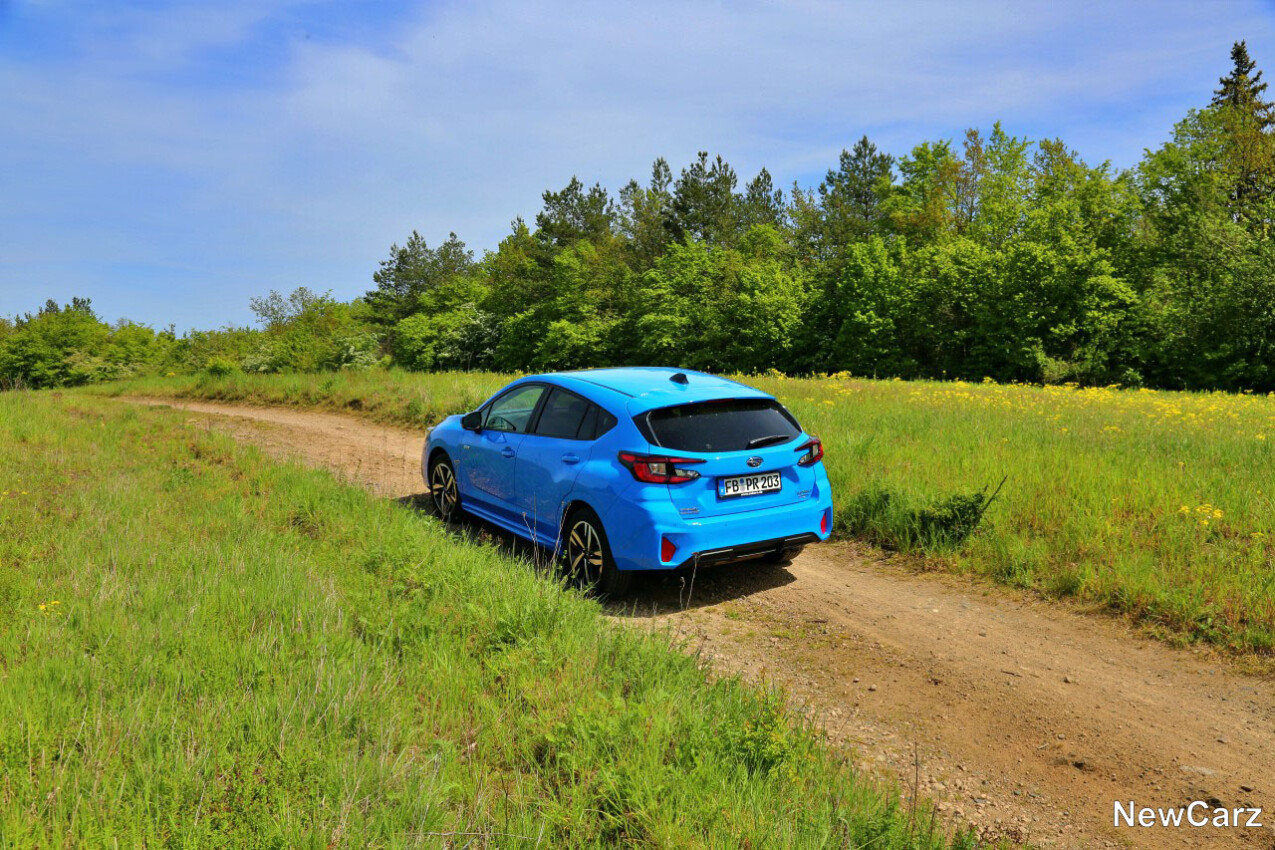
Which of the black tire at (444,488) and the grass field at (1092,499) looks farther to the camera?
the black tire at (444,488)

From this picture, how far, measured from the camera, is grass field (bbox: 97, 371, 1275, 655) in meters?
5.23

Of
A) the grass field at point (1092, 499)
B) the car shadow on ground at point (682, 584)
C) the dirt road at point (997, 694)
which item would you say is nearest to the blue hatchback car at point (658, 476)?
the car shadow on ground at point (682, 584)

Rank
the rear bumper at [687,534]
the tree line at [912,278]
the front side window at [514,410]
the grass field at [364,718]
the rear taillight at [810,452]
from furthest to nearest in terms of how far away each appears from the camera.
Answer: the tree line at [912,278] → the front side window at [514,410] → the rear taillight at [810,452] → the rear bumper at [687,534] → the grass field at [364,718]

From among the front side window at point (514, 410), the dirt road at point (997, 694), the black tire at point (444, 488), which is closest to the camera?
the dirt road at point (997, 694)

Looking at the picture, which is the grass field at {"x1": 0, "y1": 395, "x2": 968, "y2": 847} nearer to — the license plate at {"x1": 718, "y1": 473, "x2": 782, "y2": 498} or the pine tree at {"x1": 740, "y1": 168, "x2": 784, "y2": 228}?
the license plate at {"x1": 718, "y1": 473, "x2": 782, "y2": 498}

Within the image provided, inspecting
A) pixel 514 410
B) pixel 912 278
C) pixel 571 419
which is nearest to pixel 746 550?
pixel 571 419

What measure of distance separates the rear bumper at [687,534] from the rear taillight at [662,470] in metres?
0.13

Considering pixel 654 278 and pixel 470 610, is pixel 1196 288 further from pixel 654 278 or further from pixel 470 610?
pixel 470 610

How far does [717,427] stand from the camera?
5.77 m

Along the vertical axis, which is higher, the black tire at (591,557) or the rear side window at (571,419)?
the rear side window at (571,419)

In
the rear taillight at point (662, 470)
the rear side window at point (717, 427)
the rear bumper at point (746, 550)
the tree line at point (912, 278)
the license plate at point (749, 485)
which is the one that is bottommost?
the rear bumper at point (746, 550)

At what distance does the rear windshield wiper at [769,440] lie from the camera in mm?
5766

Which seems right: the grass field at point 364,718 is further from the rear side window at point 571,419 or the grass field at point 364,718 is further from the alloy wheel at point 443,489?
the alloy wheel at point 443,489

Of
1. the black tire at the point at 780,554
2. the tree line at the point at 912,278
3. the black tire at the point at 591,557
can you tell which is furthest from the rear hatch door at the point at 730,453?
the tree line at the point at 912,278
